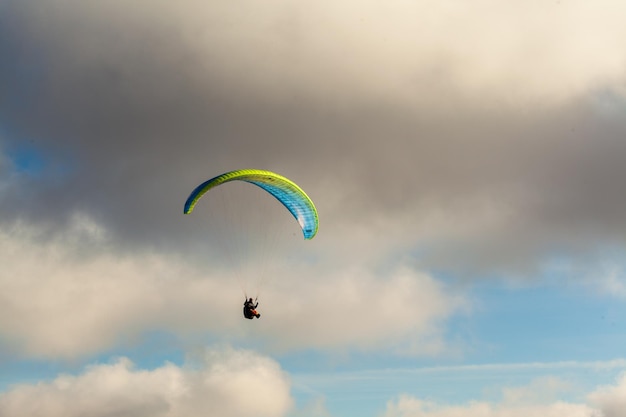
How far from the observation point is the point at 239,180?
255 feet

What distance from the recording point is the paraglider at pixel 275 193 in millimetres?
77688

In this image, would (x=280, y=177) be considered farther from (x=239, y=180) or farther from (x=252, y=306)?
(x=252, y=306)

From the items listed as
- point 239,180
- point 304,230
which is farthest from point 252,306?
point 239,180

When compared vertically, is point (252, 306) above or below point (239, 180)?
below

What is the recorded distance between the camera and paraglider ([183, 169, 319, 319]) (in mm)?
77688

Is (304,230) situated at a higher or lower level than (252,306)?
higher

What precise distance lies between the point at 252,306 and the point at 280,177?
1393 cm

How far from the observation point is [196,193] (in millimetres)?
78938

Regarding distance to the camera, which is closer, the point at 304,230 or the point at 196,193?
the point at 196,193

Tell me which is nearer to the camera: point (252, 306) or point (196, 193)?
point (196, 193)

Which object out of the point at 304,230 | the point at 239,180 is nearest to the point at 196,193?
the point at 239,180

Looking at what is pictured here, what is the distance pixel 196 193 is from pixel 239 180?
13.5ft

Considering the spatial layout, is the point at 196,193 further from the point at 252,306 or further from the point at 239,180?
the point at 252,306

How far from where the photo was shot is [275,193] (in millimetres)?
83688
